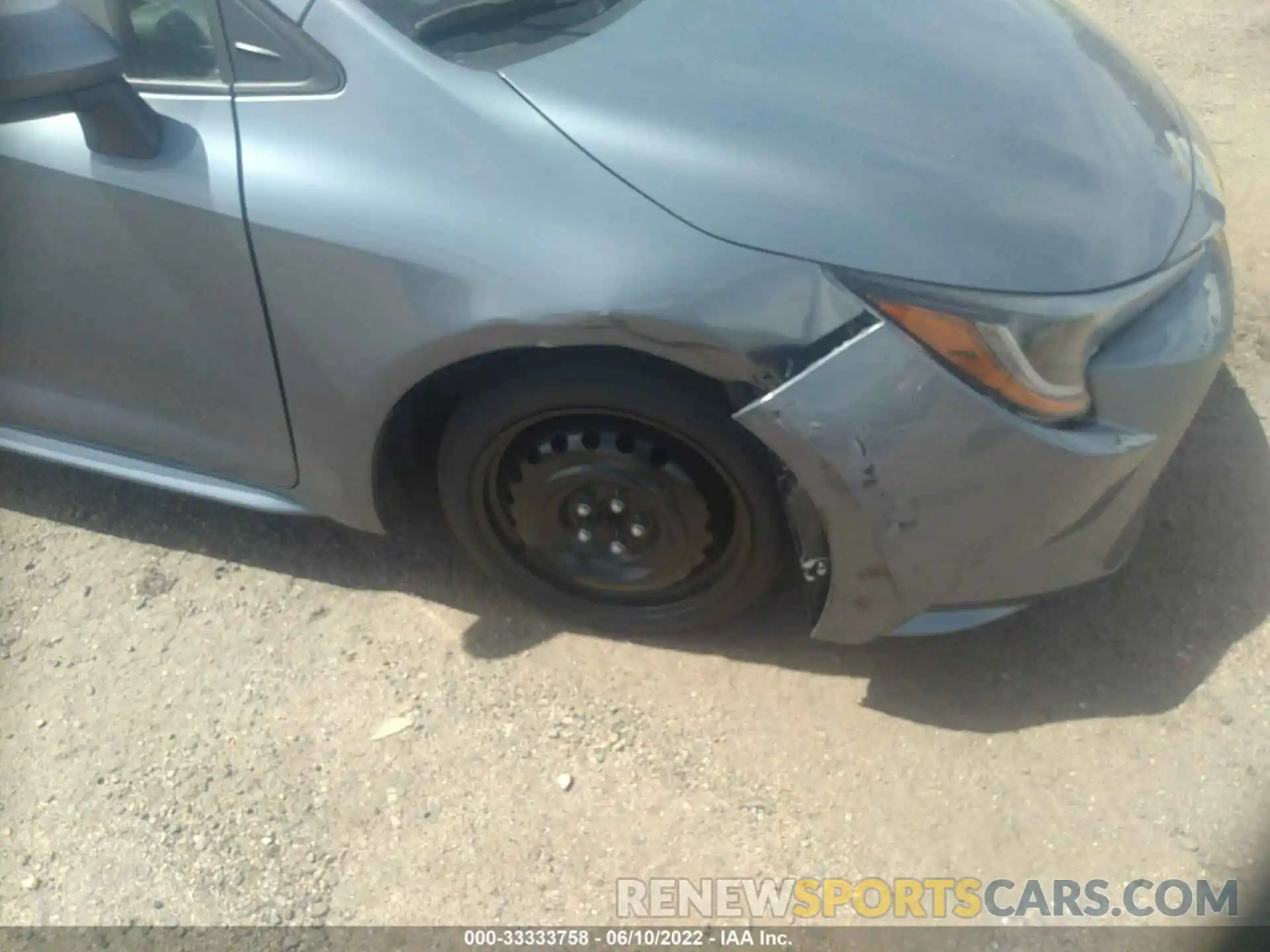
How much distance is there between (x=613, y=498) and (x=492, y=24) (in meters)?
0.94

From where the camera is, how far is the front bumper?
186cm

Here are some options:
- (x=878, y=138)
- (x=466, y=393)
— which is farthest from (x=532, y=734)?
(x=878, y=138)

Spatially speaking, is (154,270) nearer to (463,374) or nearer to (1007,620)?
(463,374)

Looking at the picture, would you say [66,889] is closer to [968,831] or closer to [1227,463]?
[968,831]

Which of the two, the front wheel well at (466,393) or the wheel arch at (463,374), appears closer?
the wheel arch at (463,374)

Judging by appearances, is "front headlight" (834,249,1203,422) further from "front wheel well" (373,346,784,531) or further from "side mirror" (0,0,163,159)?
"side mirror" (0,0,163,159)

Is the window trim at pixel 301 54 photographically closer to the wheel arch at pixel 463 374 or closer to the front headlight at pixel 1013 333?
the wheel arch at pixel 463 374

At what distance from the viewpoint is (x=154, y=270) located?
2.10 meters

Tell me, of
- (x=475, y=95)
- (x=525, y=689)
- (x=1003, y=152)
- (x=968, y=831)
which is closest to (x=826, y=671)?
(x=968, y=831)

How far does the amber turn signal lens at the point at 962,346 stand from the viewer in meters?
1.83

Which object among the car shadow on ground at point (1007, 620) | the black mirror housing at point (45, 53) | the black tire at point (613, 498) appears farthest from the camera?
the car shadow on ground at point (1007, 620)

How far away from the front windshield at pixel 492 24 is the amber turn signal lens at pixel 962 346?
2.68ft

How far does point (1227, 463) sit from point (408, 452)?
6.73 feet
